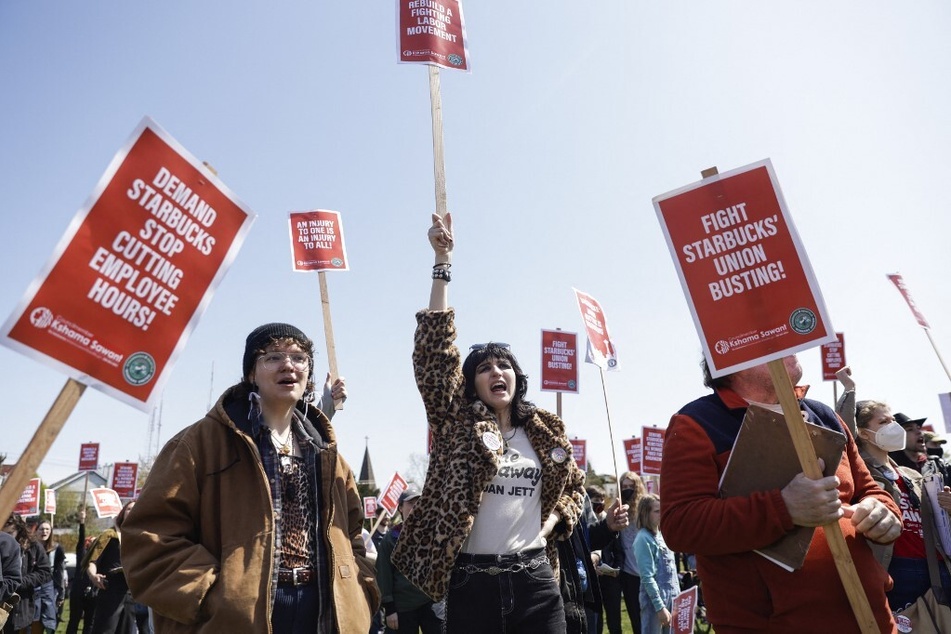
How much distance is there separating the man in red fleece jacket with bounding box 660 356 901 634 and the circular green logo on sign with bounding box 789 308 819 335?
1.22 ft

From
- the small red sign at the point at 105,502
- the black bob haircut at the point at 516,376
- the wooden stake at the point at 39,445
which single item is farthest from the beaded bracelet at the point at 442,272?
the small red sign at the point at 105,502

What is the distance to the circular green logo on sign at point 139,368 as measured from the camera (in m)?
2.18

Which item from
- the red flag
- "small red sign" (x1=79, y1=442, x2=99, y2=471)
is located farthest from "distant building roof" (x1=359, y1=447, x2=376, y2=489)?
the red flag

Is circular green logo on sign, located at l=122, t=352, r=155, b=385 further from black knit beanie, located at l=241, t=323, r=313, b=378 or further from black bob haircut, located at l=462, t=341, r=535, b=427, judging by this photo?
black bob haircut, located at l=462, t=341, r=535, b=427

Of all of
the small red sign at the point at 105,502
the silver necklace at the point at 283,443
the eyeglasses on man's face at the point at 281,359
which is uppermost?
the small red sign at the point at 105,502

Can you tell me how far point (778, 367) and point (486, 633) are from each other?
1.77 meters

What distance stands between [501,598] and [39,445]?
2148 millimetres

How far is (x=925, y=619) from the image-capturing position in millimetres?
4328

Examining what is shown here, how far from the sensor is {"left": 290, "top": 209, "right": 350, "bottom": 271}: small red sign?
6.76 meters

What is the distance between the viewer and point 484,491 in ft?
11.7

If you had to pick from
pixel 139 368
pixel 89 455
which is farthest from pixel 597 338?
pixel 89 455

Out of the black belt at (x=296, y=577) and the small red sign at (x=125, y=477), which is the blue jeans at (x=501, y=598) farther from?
the small red sign at (x=125, y=477)

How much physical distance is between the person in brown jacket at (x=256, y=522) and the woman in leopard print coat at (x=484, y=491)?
0.37 meters

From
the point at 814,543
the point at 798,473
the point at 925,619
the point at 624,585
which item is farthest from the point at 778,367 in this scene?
the point at 624,585
